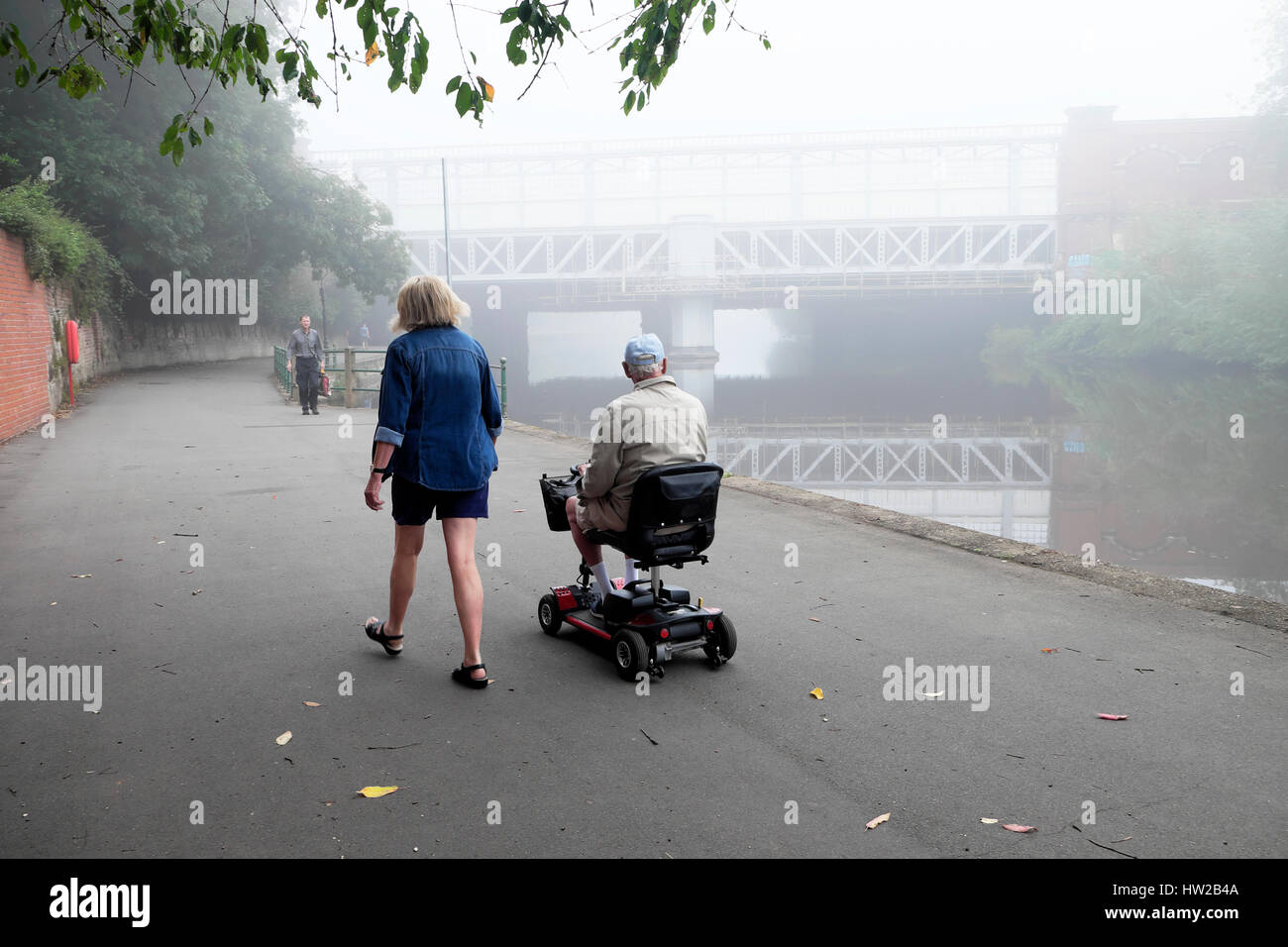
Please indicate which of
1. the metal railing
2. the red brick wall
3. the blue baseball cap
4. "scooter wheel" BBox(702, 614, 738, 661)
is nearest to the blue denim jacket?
the blue baseball cap

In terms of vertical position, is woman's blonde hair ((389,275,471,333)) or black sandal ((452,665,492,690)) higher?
woman's blonde hair ((389,275,471,333))

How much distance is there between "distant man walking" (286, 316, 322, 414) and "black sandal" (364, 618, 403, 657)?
15675 millimetres

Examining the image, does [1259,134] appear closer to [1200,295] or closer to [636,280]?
[1200,295]

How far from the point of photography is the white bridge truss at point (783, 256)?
7000 cm

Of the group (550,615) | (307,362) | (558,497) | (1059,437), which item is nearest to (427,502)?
(558,497)

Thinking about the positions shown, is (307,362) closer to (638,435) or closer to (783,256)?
(638,435)

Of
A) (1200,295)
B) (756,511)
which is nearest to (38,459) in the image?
(756,511)

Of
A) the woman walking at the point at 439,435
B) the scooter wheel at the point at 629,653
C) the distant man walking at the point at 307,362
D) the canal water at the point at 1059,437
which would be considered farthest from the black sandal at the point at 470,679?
the distant man walking at the point at 307,362

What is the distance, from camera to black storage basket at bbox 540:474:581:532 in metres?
5.60

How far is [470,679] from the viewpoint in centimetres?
493

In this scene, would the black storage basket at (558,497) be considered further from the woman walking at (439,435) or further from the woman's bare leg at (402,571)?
the woman's bare leg at (402,571)

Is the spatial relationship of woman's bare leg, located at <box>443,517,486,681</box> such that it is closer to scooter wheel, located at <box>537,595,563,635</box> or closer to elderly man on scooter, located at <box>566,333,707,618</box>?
elderly man on scooter, located at <box>566,333,707,618</box>

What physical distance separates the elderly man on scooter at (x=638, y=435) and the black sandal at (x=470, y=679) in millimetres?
883

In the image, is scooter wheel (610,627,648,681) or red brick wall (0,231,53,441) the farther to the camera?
red brick wall (0,231,53,441)
